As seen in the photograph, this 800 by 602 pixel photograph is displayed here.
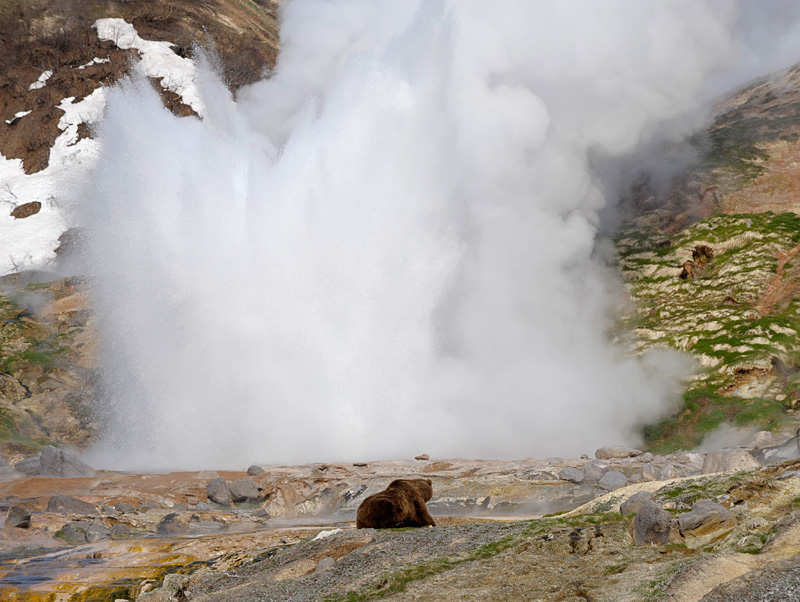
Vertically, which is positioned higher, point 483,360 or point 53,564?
point 483,360

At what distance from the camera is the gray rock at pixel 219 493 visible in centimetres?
2341

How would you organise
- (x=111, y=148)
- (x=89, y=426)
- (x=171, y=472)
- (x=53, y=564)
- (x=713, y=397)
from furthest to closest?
(x=111, y=148) → (x=713, y=397) → (x=89, y=426) → (x=171, y=472) → (x=53, y=564)

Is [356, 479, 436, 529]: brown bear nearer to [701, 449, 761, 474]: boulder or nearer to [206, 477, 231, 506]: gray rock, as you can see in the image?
[701, 449, 761, 474]: boulder

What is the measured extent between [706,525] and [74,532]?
15.5 meters

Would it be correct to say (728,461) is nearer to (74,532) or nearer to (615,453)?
(615,453)

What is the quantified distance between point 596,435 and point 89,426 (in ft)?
94.5

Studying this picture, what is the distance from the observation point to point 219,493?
926 inches

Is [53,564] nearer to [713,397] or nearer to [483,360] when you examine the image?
[483,360]

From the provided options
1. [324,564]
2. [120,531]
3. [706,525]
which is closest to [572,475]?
[324,564]

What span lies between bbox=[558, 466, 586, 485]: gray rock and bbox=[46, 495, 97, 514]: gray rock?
1470 centimetres

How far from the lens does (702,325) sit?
47969mm

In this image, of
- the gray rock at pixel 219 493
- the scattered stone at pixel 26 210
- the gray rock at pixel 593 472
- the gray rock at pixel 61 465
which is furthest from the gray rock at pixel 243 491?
the scattered stone at pixel 26 210

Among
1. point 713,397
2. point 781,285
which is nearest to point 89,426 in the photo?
point 713,397

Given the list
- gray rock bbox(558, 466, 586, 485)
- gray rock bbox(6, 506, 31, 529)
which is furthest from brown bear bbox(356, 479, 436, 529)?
gray rock bbox(6, 506, 31, 529)
